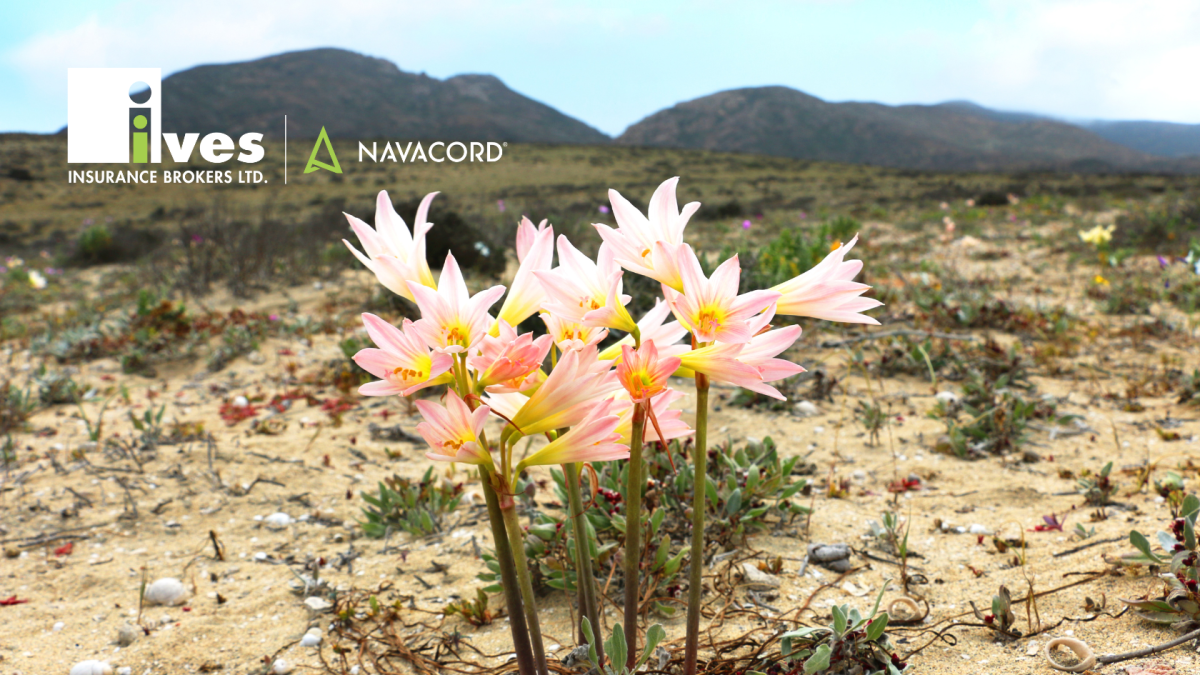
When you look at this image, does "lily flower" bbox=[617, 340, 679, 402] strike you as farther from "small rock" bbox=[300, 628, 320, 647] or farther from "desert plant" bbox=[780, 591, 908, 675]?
"small rock" bbox=[300, 628, 320, 647]

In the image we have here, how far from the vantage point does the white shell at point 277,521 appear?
2867 mm

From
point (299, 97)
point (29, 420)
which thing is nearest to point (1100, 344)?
point (29, 420)

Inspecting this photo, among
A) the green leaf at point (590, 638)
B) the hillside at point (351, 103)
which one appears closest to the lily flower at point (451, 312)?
the green leaf at point (590, 638)

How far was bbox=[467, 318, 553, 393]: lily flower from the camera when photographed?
97 cm

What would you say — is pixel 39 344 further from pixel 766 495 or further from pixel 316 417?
pixel 766 495

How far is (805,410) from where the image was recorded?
3.66 m

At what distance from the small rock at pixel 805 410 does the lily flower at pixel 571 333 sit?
9.14ft

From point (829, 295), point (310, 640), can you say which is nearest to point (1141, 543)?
point (829, 295)

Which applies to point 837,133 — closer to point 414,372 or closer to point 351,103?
point 351,103

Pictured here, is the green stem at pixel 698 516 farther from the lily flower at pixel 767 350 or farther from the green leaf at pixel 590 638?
the green leaf at pixel 590 638

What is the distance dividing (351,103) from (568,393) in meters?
180

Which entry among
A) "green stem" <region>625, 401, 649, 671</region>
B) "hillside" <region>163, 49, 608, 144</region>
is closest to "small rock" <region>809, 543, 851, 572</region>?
"green stem" <region>625, 401, 649, 671</region>

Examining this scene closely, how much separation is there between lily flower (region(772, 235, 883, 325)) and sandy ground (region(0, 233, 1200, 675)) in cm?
110

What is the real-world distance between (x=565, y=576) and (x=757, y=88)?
698 ft
